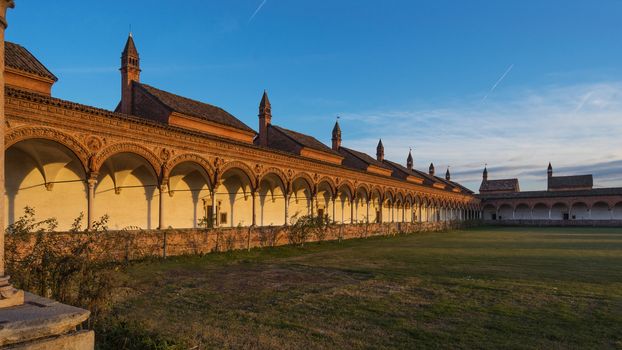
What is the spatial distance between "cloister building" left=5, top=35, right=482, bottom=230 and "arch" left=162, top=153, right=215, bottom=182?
0.13 feet

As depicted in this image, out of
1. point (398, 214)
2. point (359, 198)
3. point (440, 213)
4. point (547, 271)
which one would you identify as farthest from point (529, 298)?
point (440, 213)

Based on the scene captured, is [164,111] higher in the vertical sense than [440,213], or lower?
Result: higher

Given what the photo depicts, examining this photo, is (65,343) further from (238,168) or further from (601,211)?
(601,211)

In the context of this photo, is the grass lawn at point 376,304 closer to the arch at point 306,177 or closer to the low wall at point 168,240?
the low wall at point 168,240

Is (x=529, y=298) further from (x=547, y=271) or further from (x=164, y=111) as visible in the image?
(x=164, y=111)

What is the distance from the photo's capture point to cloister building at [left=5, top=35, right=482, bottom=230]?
1284 centimetres

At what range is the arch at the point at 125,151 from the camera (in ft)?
43.5

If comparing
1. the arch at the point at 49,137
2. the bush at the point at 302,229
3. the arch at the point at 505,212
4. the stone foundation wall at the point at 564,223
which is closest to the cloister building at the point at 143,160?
the arch at the point at 49,137

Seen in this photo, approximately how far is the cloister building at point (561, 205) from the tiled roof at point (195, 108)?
1782 inches

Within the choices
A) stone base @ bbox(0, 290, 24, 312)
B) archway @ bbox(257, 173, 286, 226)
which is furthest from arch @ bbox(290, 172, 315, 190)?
stone base @ bbox(0, 290, 24, 312)

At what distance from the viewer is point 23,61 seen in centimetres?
1438

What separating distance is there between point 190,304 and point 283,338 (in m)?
2.80

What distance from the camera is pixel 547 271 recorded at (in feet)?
38.0

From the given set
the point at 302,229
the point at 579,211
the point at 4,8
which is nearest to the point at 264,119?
the point at 302,229
